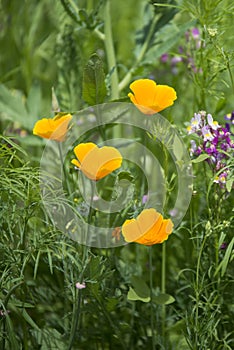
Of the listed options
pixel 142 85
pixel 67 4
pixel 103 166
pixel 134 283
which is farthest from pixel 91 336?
pixel 67 4

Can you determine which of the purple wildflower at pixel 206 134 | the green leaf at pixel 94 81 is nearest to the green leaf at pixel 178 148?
the purple wildflower at pixel 206 134

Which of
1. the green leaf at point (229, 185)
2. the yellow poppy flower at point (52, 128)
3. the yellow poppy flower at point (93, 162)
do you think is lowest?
the green leaf at point (229, 185)

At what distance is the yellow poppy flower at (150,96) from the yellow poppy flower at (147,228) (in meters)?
0.18

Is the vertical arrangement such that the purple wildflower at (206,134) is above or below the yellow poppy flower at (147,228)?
above

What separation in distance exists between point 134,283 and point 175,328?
0.42ft

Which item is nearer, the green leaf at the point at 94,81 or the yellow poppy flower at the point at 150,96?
the yellow poppy flower at the point at 150,96

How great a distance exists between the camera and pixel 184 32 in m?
1.57

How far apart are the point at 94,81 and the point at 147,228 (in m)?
0.35

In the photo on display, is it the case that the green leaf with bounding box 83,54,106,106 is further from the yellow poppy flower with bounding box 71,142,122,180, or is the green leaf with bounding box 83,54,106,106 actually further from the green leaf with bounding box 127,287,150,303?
the green leaf with bounding box 127,287,150,303

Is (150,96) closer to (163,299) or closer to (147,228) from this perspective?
(147,228)

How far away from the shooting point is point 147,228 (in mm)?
1074

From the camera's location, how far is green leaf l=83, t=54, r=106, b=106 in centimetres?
124

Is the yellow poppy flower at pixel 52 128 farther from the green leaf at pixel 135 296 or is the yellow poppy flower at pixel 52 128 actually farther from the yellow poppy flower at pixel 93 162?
the green leaf at pixel 135 296

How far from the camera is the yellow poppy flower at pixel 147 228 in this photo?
1.06 meters
